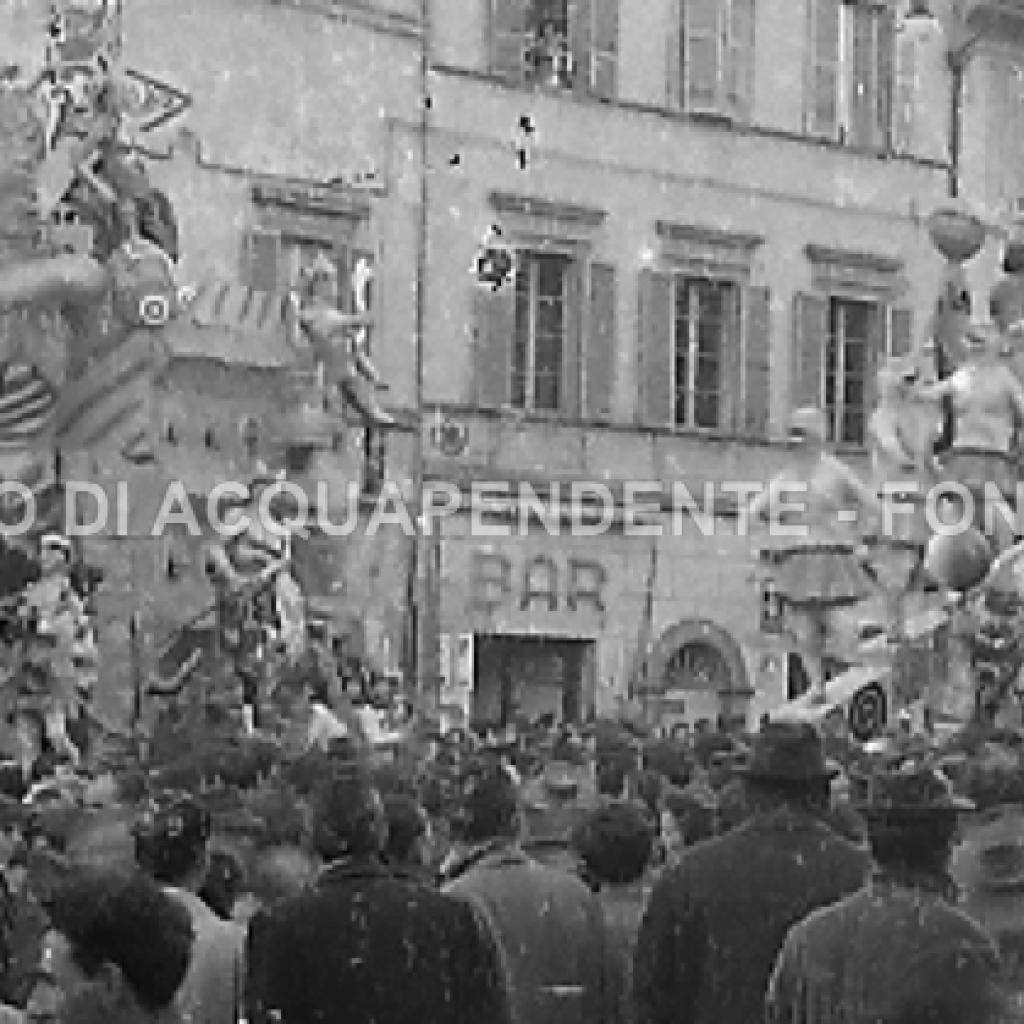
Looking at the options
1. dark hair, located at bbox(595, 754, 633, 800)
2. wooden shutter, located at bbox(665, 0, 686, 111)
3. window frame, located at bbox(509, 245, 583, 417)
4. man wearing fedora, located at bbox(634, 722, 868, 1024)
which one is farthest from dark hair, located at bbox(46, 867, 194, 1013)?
wooden shutter, located at bbox(665, 0, 686, 111)

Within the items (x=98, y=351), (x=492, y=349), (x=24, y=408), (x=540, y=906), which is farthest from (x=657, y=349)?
(x=540, y=906)

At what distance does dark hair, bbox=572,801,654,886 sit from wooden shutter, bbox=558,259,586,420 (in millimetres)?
20067

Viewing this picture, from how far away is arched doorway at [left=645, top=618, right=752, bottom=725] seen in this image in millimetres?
26922

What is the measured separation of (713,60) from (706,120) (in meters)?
0.61

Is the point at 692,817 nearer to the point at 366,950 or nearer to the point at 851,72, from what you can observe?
the point at 366,950

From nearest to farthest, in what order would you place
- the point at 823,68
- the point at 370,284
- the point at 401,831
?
the point at 401,831
the point at 370,284
the point at 823,68

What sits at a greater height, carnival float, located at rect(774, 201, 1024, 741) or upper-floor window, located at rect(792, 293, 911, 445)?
upper-floor window, located at rect(792, 293, 911, 445)

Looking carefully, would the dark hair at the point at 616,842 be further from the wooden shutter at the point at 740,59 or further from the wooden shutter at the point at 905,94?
the wooden shutter at the point at 905,94

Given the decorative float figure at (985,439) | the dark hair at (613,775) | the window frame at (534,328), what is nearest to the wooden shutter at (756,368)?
the window frame at (534,328)

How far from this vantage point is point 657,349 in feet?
90.7

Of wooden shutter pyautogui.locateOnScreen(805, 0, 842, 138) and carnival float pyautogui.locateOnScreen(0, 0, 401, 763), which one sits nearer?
carnival float pyautogui.locateOnScreen(0, 0, 401, 763)

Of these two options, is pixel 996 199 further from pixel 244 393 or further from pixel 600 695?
pixel 244 393

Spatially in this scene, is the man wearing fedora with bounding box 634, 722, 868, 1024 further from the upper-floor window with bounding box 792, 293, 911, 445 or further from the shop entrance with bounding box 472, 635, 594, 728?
the upper-floor window with bounding box 792, 293, 911, 445

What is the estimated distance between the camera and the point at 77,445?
16703 millimetres
